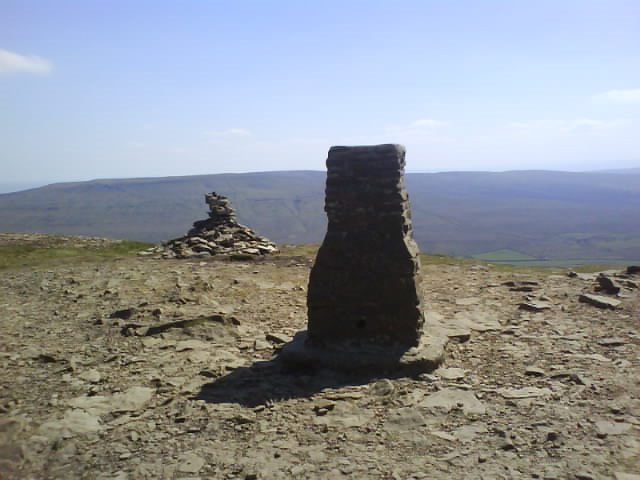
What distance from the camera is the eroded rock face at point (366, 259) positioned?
8.56 m

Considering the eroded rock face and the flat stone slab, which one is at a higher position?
the eroded rock face

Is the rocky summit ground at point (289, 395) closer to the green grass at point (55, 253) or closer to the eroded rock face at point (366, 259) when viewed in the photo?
the eroded rock face at point (366, 259)

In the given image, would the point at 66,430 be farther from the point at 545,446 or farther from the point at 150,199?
the point at 150,199

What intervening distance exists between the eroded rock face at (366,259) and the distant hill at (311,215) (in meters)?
70.5

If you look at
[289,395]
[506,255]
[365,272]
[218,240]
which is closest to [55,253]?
[218,240]

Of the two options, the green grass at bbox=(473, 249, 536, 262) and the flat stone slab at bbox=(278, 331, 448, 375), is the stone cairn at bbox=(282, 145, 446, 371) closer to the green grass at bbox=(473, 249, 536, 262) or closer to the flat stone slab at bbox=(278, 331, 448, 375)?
the flat stone slab at bbox=(278, 331, 448, 375)

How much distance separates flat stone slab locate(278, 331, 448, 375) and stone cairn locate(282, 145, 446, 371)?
1 cm

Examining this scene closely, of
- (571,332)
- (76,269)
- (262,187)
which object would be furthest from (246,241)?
(262,187)

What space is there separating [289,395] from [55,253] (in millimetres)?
15234

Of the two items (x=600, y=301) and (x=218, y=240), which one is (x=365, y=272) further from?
(x=218, y=240)

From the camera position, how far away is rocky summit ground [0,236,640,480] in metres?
6.00

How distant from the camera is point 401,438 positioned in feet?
21.1

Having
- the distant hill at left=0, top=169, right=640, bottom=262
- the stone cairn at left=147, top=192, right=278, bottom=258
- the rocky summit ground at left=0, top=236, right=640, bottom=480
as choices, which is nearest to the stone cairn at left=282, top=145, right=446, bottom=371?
the rocky summit ground at left=0, top=236, right=640, bottom=480

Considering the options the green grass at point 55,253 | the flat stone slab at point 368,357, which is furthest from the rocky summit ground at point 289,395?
the green grass at point 55,253
